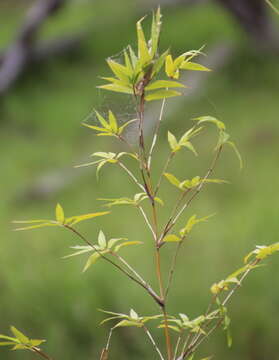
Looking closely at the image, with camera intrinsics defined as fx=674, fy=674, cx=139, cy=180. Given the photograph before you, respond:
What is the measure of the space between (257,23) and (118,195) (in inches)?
37.0

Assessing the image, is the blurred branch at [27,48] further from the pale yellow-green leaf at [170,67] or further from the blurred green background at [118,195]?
the pale yellow-green leaf at [170,67]

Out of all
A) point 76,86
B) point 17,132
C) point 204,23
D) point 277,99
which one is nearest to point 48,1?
point 76,86

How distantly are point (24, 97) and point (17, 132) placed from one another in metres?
0.24

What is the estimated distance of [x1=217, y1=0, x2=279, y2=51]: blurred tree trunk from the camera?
7.13 ft

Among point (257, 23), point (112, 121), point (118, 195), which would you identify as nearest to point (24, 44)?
point (257, 23)

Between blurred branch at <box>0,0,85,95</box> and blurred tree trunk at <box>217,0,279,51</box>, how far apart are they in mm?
562

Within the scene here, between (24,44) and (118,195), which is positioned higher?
(24,44)

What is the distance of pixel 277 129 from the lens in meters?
1.83

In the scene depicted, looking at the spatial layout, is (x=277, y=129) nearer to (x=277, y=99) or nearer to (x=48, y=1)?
(x=277, y=99)

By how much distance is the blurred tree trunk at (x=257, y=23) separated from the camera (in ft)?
7.13

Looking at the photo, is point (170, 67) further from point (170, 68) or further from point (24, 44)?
point (24, 44)

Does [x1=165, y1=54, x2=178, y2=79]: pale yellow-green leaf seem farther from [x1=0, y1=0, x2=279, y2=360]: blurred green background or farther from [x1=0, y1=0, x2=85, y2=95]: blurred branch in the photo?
[x1=0, y1=0, x2=85, y2=95]: blurred branch

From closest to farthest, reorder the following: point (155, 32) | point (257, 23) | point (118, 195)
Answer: point (155, 32) < point (118, 195) < point (257, 23)

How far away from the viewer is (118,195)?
160 centimetres
